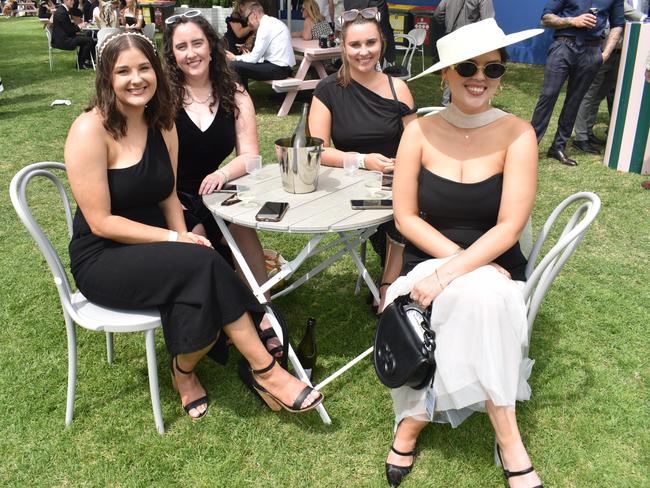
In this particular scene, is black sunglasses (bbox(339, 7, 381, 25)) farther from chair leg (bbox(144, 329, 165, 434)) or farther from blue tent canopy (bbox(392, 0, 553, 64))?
blue tent canopy (bbox(392, 0, 553, 64))

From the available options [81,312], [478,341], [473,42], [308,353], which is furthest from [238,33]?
[478,341]

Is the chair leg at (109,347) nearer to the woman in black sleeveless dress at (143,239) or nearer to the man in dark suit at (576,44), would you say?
the woman in black sleeveless dress at (143,239)

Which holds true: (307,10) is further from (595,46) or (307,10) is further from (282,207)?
(282,207)

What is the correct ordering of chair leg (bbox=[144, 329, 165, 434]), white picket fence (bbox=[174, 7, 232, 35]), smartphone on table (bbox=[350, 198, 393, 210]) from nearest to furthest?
chair leg (bbox=[144, 329, 165, 434]), smartphone on table (bbox=[350, 198, 393, 210]), white picket fence (bbox=[174, 7, 232, 35])

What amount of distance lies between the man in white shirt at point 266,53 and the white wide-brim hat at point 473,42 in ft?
17.5

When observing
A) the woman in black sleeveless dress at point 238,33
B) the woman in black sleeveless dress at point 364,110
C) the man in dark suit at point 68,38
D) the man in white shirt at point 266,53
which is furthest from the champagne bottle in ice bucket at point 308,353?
the man in dark suit at point 68,38

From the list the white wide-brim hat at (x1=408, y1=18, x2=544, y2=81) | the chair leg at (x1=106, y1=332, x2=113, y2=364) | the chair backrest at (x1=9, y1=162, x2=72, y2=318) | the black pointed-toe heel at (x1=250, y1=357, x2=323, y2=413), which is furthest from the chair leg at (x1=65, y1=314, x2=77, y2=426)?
the white wide-brim hat at (x1=408, y1=18, x2=544, y2=81)

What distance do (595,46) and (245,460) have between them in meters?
4.92

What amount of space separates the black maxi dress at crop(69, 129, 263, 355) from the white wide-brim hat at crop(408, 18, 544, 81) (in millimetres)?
1145

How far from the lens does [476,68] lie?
212 cm

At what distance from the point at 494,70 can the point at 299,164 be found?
2.86 ft

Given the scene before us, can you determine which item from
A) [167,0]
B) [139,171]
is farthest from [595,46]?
[167,0]

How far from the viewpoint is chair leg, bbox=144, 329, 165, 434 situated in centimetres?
218

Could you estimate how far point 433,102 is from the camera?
8.66 meters
